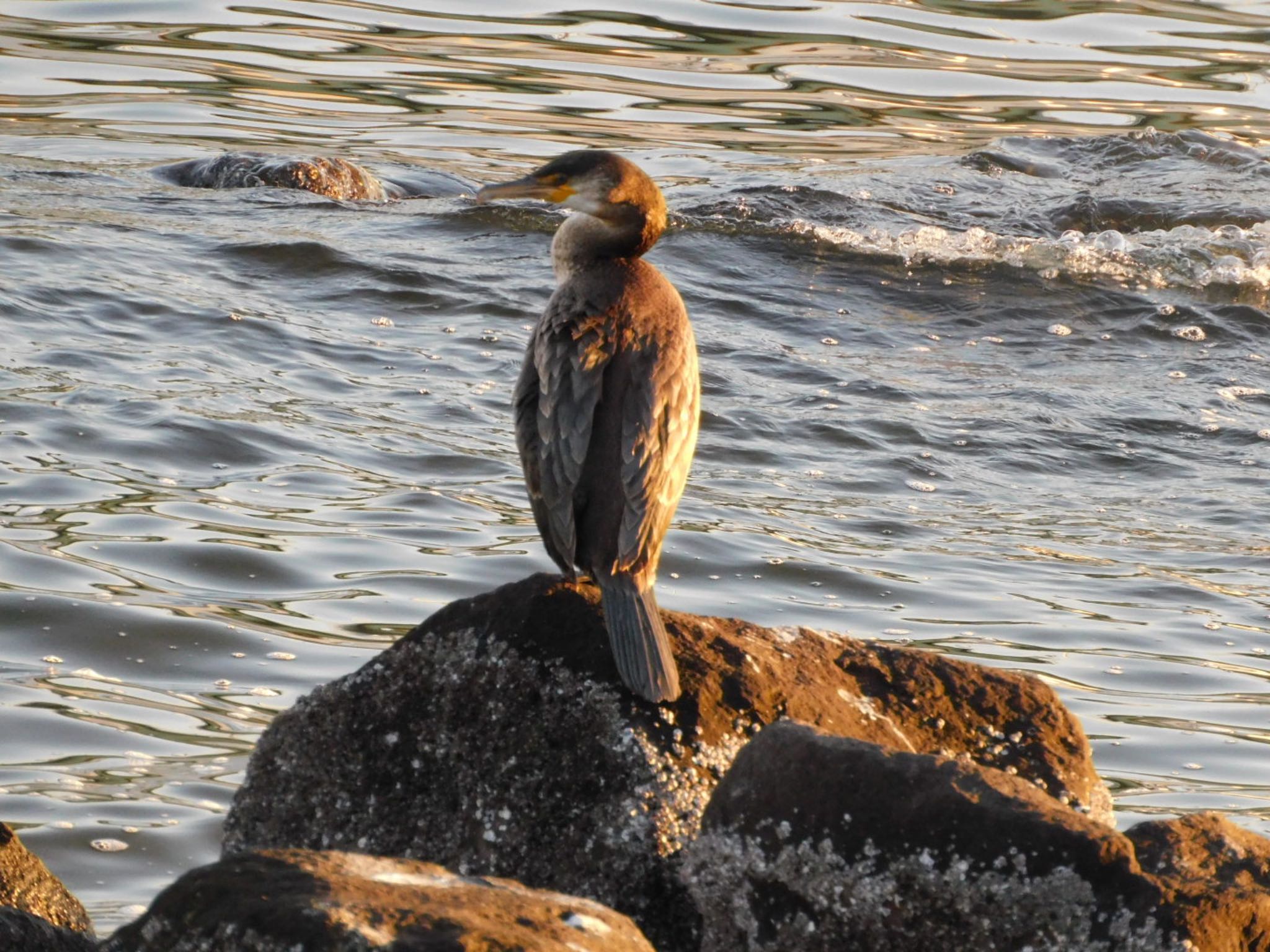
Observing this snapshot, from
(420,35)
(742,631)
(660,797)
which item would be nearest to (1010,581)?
(742,631)

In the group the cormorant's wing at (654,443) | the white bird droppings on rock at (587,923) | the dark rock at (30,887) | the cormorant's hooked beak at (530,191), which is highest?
the cormorant's hooked beak at (530,191)

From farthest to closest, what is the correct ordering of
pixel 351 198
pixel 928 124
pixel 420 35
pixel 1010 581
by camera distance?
pixel 420 35
pixel 928 124
pixel 351 198
pixel 1010 581

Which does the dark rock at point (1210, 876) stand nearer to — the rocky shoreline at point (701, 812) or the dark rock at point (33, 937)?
the rocky shoreline at point (701, 812)

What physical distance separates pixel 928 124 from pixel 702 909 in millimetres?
12131

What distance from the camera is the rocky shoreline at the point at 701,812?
3.19 metres

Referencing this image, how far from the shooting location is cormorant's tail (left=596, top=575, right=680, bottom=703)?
3.63 meters

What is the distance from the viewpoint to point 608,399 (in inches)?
163

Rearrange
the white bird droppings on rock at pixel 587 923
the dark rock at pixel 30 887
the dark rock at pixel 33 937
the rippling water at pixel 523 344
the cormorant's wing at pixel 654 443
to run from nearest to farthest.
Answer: the white bird droppings on rock at pixel 587 923 < the dark rock at pixel 33 937 < the dark rock at pixel 30 887 < the cormorant's wing at pixel 654 443 < the rippling water at pixel 523 344

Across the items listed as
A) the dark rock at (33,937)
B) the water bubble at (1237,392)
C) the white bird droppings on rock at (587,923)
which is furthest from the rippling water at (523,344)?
the white bird droppings on rock at (587,923)

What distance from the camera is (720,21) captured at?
16891 millimetres

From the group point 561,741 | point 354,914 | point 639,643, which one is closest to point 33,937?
point 354,914

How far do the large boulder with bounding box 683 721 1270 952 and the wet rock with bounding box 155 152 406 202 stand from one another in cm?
865

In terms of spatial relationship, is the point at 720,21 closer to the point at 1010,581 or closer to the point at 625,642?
the point at 1010,581

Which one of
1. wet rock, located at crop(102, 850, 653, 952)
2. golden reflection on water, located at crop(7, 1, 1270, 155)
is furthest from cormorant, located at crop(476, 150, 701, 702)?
golden reflection on water, located at crop(7, 1, 1270, 155)
